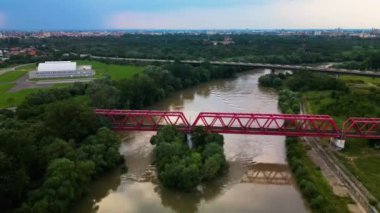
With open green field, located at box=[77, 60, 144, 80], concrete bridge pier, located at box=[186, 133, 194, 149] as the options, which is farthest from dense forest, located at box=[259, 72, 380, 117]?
open green field, located at box=[77, 60, 144, 80]

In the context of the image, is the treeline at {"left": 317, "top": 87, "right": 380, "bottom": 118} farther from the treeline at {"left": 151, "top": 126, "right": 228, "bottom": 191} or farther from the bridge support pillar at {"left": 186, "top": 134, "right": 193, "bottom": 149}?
the bridge support pillar at {"left": 186, "top": 134, "right": 193, "bottom": 149}

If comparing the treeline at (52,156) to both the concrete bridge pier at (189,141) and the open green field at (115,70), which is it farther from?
the open green field at (115,70)

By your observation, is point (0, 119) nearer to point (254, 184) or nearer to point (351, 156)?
point (254, 184)

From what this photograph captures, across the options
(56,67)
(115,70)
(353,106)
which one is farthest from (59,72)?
(353,106)

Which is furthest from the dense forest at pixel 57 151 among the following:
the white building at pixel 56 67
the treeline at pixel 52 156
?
the white building at pixel 56 67

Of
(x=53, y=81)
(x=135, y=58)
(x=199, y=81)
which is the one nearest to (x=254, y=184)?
(x=199, y=81)

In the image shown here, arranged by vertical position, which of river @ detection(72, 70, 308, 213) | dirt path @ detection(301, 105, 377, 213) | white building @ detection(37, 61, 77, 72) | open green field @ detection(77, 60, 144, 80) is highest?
white building @ detection(37, 61, 77, 72)
